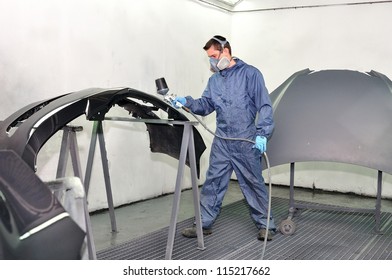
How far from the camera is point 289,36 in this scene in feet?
16.8

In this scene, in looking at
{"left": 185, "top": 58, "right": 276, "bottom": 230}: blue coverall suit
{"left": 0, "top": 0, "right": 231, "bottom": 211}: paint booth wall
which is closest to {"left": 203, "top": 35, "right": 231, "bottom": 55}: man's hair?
{"left": 185, "top": 58, "right": 276, "bottom": 230}: blue coverall suit

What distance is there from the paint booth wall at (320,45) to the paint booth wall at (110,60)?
0.57m

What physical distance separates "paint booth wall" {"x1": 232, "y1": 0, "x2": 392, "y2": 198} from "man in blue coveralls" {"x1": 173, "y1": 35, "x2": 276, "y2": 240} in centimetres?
204

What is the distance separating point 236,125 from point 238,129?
34 millimetres

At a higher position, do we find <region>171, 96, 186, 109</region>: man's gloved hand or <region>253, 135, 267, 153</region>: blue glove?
<region>171, 96, 186, 109</region>: man's gloved hand

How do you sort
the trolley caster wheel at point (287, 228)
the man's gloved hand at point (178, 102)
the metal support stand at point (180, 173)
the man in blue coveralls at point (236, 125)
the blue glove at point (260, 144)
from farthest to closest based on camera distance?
the trolley caster wheel at point (287, 228) < the man in blue coveralls at point (236, 125) < the blue glove at point (260, 144) < the man's gloved hand at point (178, 102) < the metal support stand at point (180, 173)

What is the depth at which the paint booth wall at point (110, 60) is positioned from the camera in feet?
10.0

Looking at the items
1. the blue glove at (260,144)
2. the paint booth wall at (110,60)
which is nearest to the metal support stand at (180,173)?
the blue glove at (260,144)

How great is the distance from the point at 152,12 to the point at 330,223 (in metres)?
2.70

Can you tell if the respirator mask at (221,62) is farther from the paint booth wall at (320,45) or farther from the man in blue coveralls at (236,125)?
the paint booth wall at (320,45)

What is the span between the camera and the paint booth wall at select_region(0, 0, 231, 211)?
3057 mm

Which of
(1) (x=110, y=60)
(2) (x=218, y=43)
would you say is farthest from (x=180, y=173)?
(1) (x=110, y=60)

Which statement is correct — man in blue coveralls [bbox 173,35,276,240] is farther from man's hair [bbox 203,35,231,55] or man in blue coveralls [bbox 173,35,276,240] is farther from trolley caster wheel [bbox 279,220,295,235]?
trolley caster wheel [bbox 279,220,295,235]

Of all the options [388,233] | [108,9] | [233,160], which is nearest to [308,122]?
[233,160]
